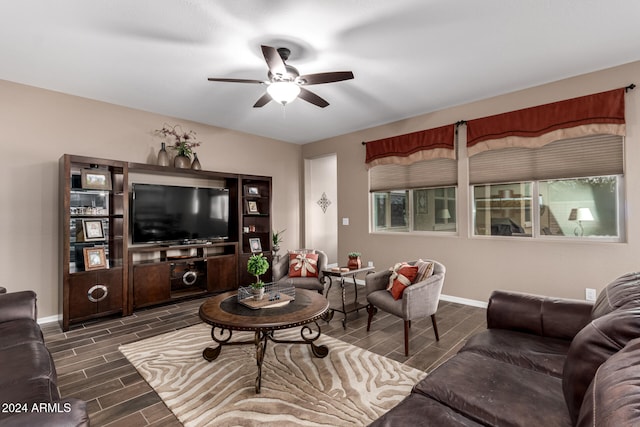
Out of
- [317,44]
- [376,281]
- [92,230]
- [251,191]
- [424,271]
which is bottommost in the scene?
[376,281]

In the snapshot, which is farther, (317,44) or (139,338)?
(139,338)

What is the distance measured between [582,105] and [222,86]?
396 centimetres

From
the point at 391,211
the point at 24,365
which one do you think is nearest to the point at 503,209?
the point at 391,211

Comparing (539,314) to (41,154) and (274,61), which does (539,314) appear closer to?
(274,61)

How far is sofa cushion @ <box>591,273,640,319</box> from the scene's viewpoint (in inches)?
51.9

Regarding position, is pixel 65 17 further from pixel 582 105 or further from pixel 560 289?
pixel 560 289

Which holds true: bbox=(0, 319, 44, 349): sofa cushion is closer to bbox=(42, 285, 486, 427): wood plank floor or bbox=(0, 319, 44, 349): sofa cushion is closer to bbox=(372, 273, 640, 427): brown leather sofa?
bbox=(42, 285, 486, 427): wood plank floor

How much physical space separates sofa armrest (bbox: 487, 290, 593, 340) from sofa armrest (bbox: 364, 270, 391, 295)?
4.23ft

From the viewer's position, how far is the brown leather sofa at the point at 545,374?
83 cm

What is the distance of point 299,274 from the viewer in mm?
3934

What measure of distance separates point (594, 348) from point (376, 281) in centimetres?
224

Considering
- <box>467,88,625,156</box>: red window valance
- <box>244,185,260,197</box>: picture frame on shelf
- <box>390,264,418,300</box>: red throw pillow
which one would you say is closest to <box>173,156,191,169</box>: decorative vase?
<box>244,185,260,197</box>: picture frame on shelf

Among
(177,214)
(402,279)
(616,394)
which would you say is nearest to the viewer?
(616,394)

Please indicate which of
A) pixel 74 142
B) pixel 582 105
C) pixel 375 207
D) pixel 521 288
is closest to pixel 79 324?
pixel 74 142
